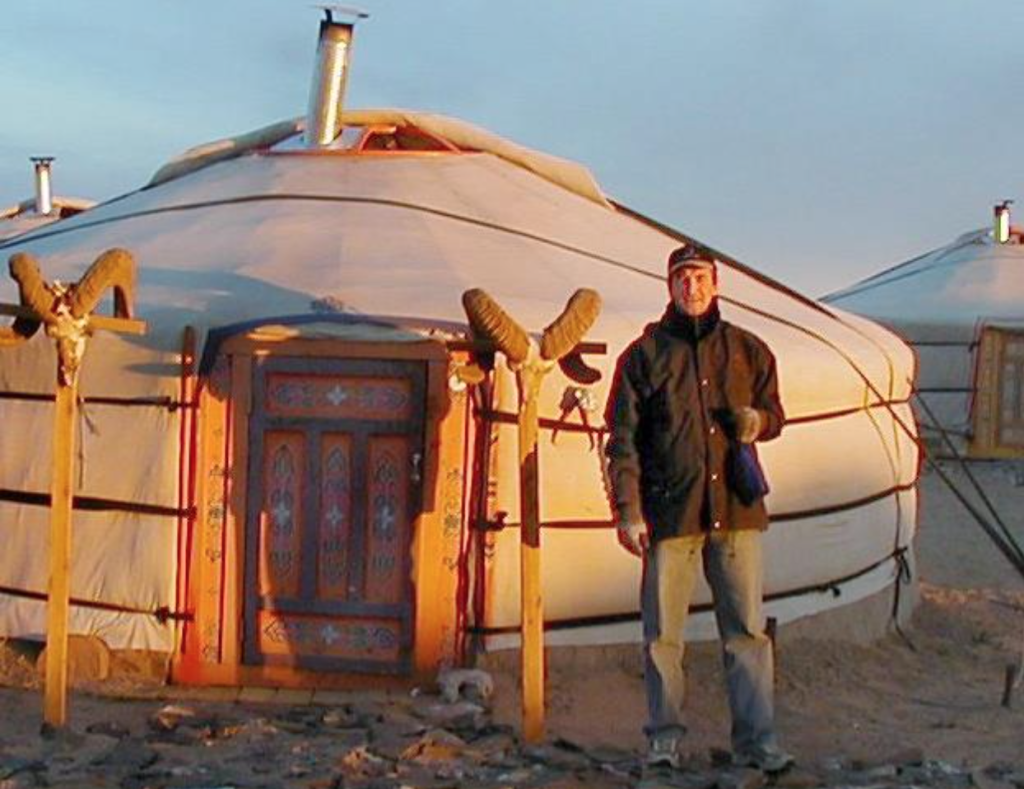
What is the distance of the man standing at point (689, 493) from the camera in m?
4.13

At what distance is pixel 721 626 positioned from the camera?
13.8 ft

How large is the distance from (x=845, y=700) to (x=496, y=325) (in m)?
1.89

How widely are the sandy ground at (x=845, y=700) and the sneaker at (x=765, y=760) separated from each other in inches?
21.2

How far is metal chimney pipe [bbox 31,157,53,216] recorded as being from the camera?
44.3 feet

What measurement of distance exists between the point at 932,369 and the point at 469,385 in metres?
8.12

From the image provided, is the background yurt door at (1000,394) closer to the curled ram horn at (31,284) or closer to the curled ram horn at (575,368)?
the curled ram horn at (575,368)

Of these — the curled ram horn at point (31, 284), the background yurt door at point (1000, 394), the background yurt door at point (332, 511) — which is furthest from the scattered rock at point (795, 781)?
the background yurt door at point (1000, 394)

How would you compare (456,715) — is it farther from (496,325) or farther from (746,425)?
(746,425)

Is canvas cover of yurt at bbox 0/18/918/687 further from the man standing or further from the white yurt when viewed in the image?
the white yurt

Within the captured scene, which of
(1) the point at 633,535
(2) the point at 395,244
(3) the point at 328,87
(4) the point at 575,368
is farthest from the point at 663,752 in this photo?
(3) the point at 328,87

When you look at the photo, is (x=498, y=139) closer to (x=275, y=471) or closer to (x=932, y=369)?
(x=275, y=471)

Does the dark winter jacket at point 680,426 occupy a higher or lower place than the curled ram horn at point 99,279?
lower

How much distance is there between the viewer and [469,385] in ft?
17.4

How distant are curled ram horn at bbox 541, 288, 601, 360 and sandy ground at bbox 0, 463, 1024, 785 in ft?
3.45
